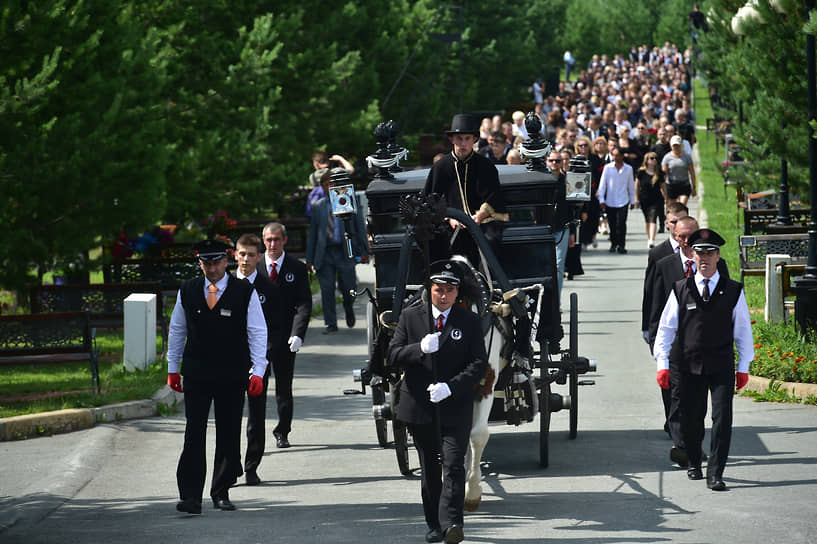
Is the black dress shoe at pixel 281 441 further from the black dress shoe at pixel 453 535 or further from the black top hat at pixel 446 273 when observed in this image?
the black dress shoe at pixel 453 535

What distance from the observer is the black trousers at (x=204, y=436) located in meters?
10.2

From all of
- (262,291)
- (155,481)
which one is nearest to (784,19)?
(262,291)

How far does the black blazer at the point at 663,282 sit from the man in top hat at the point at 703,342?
2.14 feet

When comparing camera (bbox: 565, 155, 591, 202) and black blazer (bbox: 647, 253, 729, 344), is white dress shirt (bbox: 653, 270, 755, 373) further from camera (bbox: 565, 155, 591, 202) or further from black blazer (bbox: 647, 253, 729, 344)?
camera (bbox: 565, 155, 591, 202)

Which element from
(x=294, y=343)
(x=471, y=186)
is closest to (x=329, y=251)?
(x=294, y=343)

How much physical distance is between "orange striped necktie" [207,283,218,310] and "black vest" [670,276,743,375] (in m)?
3.57

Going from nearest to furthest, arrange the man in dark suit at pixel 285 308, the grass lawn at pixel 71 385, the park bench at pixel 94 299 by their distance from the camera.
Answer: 1. the man in dark suit at pixel 285 308
2. the grass lawn at pixel 71 385
3. the park bench at pixel 94 299

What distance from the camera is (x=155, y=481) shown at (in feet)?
37.3

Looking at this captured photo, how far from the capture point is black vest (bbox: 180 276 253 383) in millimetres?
10203

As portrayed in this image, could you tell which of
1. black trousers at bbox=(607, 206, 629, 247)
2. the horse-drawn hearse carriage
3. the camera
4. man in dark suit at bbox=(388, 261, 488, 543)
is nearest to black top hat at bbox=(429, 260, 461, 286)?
man in dark suit at bbox=(388, 261, 488, 543)

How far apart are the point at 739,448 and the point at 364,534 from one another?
4146 millimetres

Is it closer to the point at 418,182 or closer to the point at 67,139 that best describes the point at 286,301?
the point at 418,182

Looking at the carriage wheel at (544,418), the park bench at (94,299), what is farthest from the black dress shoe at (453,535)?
the park bench at (94,299)

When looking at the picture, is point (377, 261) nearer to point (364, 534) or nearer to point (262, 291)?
point (262, 291)
